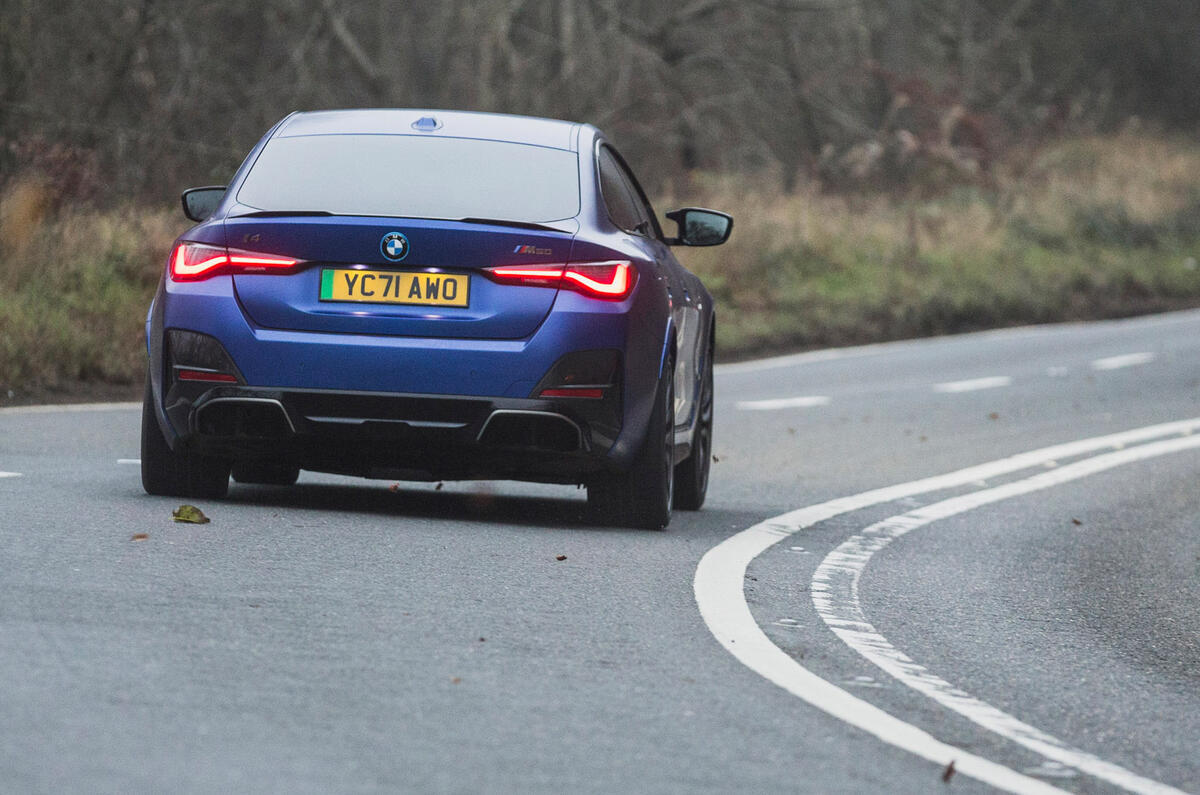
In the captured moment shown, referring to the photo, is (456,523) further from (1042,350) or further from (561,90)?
(561,90)

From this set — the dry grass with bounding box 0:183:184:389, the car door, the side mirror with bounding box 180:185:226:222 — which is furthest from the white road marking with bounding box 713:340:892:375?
the side mirror with bounding box 180:185:226:222

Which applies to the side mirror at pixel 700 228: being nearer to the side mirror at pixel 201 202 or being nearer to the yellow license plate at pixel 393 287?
the yellow license plate at pixel 393 287

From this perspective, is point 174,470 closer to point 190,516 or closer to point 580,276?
point 190,516

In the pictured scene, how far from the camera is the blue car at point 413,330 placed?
795cm

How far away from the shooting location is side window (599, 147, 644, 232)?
28.7 ft

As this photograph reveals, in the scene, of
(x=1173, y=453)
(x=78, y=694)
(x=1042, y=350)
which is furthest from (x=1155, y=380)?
(x=78, y=694)

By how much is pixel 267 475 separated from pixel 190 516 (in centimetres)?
167

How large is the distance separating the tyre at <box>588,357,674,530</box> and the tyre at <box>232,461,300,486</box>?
1497 mm

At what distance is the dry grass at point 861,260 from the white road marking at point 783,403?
15.0 ft

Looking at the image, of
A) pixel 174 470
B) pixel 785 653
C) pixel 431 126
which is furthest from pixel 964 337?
pixel 785 653

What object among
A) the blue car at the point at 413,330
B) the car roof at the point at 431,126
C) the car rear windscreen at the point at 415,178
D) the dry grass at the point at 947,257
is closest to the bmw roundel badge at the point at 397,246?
the blue car at the point at 413,330

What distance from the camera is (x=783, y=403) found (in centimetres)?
1689

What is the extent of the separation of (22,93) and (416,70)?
58.7 feet

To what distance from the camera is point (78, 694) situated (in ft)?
16.1
